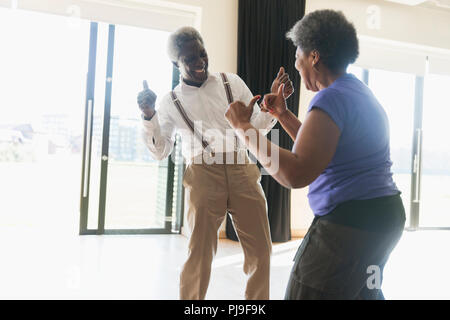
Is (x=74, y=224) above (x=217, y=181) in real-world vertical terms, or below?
below

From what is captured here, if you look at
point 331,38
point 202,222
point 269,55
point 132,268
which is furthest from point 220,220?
point 269,55

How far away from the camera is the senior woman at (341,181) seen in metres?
0.92

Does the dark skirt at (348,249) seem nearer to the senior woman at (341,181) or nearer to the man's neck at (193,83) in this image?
the senior woman at (341,181)

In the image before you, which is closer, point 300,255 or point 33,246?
point 300,255

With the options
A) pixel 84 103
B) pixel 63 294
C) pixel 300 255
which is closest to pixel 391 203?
pixel 300 255

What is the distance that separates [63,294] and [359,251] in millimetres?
1986

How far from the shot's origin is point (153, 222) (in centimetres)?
447

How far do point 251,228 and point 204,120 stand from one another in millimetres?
524

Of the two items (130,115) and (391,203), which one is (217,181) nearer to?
(391,203)

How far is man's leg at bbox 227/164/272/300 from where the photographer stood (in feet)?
5.89

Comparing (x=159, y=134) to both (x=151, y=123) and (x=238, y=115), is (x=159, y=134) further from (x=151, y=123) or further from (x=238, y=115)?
(x=238, y=115)
